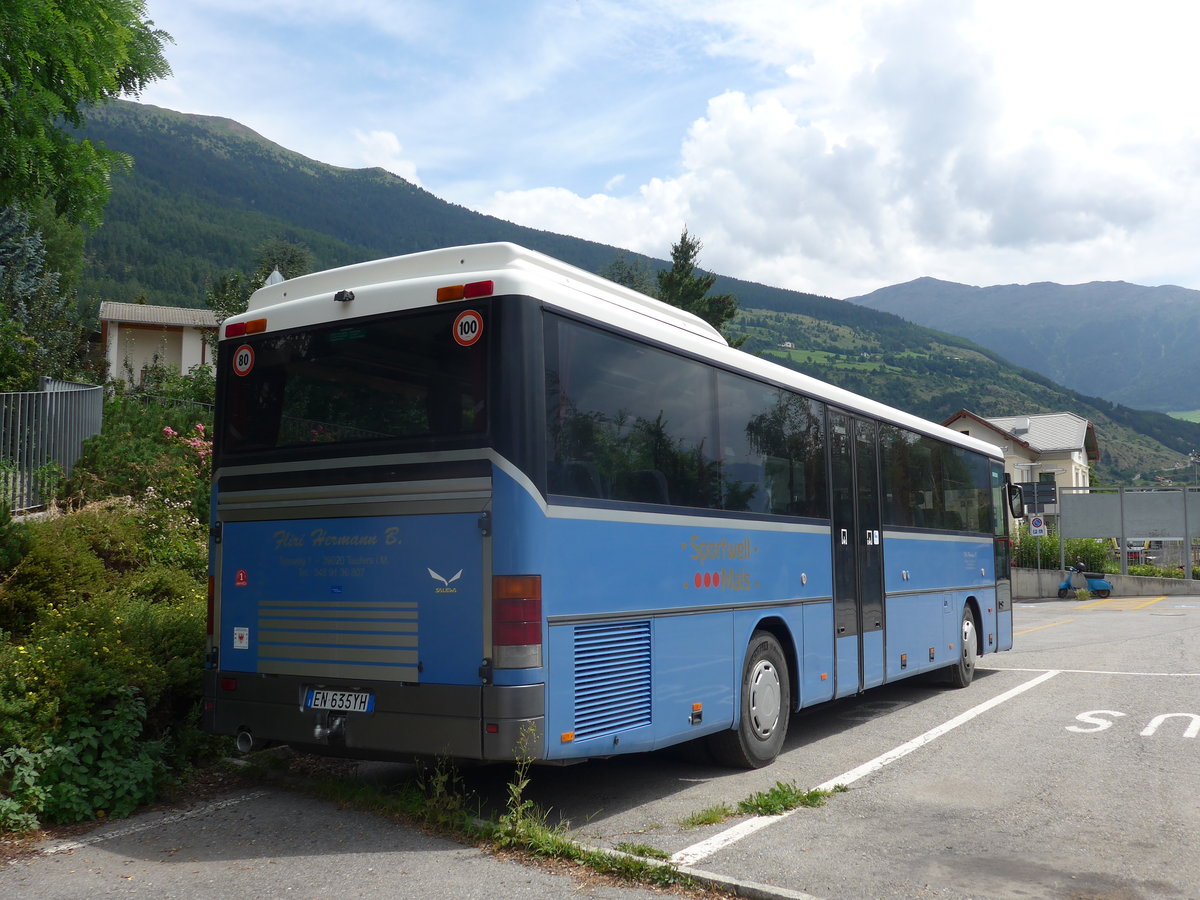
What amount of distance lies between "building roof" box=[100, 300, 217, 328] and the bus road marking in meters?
50.3

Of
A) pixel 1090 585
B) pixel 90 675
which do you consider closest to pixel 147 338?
pixel 1090 585

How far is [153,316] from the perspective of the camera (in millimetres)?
63812

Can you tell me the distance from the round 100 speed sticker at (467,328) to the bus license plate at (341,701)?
2.07 m

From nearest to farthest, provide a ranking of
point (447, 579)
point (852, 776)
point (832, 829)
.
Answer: point (447, 579)
point (832, 829)
point (852, 776)

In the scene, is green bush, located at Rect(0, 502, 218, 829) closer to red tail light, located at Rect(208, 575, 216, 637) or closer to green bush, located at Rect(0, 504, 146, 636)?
green bush, located at Rect(0, 504, 146, 636)

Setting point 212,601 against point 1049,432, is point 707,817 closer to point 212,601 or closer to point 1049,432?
point 212,601

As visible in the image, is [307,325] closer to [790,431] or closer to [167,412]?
[790,431]

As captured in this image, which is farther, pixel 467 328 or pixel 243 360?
pixel 243 360

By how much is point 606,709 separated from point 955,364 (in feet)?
509

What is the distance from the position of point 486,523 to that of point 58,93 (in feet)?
18.4

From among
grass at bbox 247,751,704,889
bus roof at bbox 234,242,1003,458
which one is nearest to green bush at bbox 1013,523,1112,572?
bus roof at bbox 234,242,1003,458

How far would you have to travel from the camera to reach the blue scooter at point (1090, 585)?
36.8 metres

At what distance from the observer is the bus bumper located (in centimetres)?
566

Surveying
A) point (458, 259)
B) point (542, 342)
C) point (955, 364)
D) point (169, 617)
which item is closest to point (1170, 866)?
point (542, 342)
